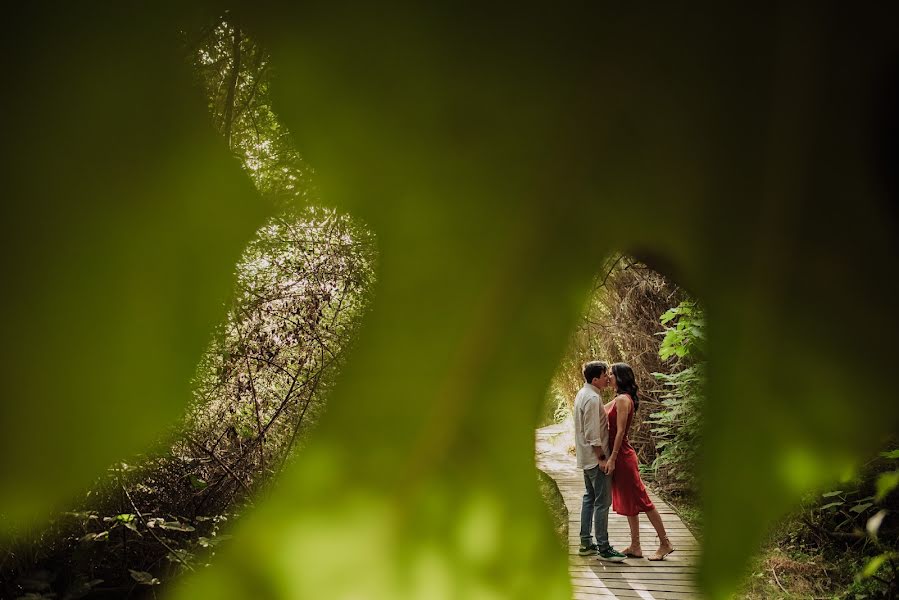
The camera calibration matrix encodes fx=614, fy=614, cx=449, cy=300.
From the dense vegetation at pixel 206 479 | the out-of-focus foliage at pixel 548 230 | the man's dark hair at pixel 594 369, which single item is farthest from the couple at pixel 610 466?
the out-of-focus foliage at pixel 548 230

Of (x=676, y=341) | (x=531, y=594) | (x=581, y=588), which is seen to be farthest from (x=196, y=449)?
(x=531, y=594)

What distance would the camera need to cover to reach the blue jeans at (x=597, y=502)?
286 centimetres

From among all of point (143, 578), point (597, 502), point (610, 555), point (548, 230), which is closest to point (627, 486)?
point (597, 502)

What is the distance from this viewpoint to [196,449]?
2.55 m

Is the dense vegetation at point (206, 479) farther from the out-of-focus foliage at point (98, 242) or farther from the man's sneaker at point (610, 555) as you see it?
the man's sneaker at point (610, 555)

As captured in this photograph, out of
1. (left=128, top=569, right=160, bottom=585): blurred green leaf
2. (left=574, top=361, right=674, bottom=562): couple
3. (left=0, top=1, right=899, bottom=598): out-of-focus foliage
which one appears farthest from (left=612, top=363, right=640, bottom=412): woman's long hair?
(left=0, top=1, right=899, bottom=598): out-of-focus foliage

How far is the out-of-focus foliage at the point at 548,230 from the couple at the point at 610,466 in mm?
2185

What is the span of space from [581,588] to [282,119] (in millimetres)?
3017

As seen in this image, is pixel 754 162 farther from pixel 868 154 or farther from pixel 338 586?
pixel 338 586

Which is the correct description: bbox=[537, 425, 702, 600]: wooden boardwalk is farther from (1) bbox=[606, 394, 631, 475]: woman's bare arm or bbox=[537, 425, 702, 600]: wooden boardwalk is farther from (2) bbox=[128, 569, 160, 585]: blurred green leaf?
(2) bbox=[128, 569, 160, 585]: blurred green leaf

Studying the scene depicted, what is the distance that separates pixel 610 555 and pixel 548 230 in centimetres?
322

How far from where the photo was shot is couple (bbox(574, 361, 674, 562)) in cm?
244

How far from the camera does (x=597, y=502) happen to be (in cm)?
286

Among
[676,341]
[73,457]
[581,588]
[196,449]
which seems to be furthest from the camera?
[581,588]
